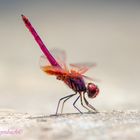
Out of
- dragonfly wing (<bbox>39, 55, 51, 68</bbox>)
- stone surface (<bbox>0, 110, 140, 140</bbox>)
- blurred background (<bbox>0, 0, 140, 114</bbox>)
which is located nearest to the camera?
stone surface (<bbox>0, 110, 140, 140</bbox>)

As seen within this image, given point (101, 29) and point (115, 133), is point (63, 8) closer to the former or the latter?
point (101, 29)

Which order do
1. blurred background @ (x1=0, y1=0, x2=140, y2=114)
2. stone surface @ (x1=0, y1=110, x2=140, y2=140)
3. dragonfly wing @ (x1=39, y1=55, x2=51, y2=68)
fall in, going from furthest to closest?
blurred background @ (x1=0, y1=0, x2=140, y2=114), dragonfly wing @ (x1=39, y1=55, x2=51, y2=68), stone surface @ (x1=0, y1=110, x2=140, y2=140)

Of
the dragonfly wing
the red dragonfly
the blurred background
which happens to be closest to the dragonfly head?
the red dragonfly

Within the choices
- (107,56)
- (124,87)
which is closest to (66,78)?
(124,87)

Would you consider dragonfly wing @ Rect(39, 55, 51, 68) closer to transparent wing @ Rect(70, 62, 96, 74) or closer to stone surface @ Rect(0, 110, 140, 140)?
transparent wing @ Rect(70, 62, 96, 74)

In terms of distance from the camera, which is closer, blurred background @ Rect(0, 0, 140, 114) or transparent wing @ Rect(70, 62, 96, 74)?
transparent wing @ Rect(70, 62, 96, 74)

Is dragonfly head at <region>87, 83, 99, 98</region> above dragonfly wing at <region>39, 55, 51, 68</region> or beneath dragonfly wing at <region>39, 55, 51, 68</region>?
beneath

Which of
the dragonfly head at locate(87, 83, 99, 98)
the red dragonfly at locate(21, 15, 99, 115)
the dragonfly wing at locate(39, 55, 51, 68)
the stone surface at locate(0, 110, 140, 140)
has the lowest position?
the stone surface at locate(0, 110, 140, 140)
